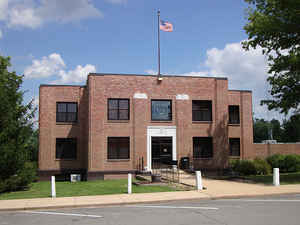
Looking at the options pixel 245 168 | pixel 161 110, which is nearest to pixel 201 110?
pixel 161 110

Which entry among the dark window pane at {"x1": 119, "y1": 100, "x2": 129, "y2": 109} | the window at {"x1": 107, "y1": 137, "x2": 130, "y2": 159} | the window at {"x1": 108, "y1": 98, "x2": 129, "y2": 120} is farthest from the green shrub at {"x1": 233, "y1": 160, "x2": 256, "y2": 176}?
the dark window pane at {"x1": 119, "y1": 100, "x2": 129, "y2": 109}

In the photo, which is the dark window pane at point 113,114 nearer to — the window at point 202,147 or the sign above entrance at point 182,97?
the sign above entrance at point 182,97

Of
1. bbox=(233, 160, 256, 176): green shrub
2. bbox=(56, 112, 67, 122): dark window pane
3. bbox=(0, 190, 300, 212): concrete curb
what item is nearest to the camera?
bbox=(0, 190, 300, 212): concrete curb

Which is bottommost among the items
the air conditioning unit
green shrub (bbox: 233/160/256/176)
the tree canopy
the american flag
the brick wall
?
the air conditioning unit

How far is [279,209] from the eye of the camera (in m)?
11.3

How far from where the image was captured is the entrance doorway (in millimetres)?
28188

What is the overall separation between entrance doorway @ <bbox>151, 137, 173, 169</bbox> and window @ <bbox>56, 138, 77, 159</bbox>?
792cm

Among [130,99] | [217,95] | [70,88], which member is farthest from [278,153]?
[70,88]

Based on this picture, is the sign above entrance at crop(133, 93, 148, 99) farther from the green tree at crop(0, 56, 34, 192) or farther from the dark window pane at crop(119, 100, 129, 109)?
the green tree at crop(0, 56, 34, 192)

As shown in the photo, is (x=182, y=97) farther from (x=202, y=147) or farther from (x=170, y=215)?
(x=170, y=215)

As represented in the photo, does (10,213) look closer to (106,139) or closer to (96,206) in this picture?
(96,206)

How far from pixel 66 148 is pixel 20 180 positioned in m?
12.6

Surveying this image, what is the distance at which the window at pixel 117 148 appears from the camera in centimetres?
2784

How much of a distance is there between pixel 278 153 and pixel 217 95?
10739 mm
